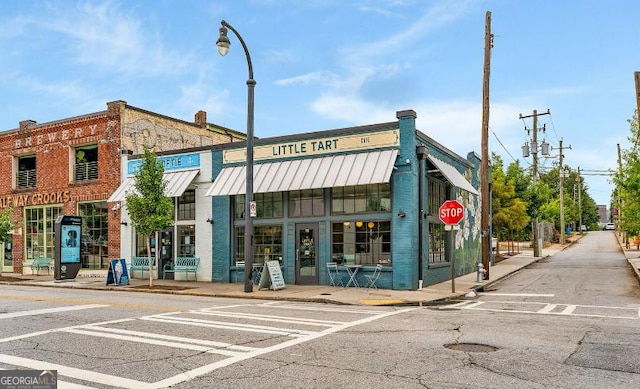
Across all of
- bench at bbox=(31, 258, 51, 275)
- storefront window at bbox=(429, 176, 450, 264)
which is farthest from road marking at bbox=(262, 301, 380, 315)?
bench at bbox=(31, 258, 51, 275)

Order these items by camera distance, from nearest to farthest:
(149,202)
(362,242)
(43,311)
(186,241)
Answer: (43,311)
(362,242)
(149,202)
(186,241)

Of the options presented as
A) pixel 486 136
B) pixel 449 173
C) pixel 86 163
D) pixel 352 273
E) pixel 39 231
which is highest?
pixel 486 136

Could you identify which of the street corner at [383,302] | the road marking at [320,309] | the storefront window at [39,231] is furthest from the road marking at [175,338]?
the storefront window at [39,231]

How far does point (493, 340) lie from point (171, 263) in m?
16.4

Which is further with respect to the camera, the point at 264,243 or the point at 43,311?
the point at 264,243

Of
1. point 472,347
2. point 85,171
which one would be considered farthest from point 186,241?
point 472,347

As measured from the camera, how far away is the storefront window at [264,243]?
20.2 meters

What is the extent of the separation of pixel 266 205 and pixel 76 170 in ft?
40.0

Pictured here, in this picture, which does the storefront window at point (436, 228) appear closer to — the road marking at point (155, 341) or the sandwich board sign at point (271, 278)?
the sandwich board sign at point (271, 278)

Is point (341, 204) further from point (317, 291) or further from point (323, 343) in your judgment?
point (323, 343)

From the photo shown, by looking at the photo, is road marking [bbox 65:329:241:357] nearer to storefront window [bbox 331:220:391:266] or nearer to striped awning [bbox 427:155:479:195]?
storefront window [bbox 331:220:391:266]

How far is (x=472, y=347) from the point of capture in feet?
28.2

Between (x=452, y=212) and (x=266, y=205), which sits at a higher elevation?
(x=266, y=205)

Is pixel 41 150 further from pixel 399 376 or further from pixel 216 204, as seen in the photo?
pixel 399 376
